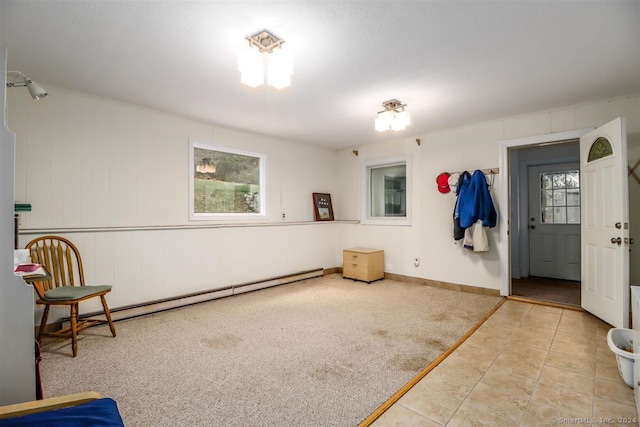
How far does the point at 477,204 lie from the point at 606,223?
4.19 feet

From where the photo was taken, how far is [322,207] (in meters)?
5.74

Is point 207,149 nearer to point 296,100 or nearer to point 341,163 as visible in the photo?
point 296,100

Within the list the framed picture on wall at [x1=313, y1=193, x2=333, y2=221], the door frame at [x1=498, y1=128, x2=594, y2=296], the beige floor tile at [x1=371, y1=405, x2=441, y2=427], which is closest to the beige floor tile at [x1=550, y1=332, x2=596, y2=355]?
the door frame at [x1=498, y1=128, x2=594, y2=296]

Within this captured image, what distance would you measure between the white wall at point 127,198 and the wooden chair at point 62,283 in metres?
0.10

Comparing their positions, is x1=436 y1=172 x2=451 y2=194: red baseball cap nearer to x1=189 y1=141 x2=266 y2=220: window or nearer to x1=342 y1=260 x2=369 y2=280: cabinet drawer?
x1=342 y1=260 x2=369 y2=280: cabinet drawer

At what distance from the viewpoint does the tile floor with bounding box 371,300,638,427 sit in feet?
5.57

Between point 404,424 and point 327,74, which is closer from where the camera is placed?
point 404,424

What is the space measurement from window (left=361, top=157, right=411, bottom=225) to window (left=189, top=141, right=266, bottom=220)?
6.35ft

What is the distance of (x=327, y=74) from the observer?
276 centimetres

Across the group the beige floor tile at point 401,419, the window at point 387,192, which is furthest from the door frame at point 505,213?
the beige floor tile at point 401,419

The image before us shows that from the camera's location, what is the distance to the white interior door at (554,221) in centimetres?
509

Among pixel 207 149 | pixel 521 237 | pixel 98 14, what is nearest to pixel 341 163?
pixel 207 149

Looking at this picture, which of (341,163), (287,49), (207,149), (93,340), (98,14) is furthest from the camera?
(341,163)

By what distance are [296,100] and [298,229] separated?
7.62 feet
